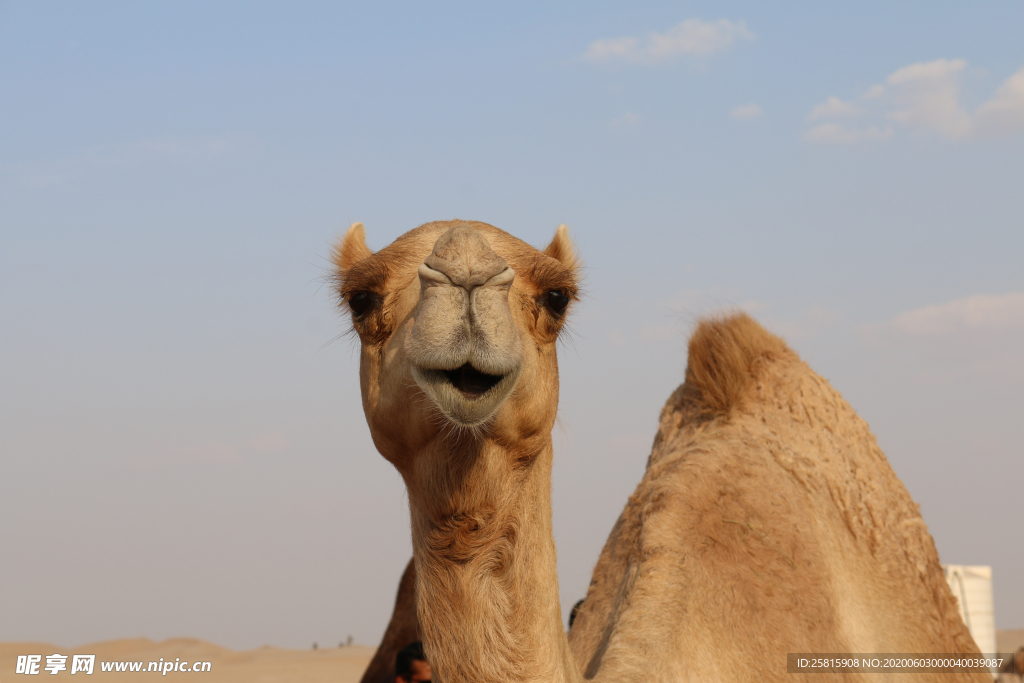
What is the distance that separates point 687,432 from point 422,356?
3.43 meters

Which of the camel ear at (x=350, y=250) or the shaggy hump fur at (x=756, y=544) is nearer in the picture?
the camel ear at (x=350, y=250)

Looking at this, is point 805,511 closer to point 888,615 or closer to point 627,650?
point 888,615

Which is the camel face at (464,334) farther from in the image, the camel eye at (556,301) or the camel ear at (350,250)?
the camel ear at (350,250)

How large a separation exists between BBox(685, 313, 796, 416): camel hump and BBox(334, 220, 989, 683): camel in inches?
0.5

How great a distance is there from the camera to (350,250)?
3.32m

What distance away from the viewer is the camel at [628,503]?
2312 mm

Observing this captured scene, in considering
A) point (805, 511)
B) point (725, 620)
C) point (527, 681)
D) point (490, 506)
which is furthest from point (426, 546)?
point (805, 511)

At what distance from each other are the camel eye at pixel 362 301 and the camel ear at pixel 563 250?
0.88 m

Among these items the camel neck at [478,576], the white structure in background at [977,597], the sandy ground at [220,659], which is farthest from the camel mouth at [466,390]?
the sandy ground at [220,659]

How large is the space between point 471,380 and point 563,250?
1238 millimetres

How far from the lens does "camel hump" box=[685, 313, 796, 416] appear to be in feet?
17.3

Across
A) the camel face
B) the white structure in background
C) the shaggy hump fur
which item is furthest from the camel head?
the white structure in background

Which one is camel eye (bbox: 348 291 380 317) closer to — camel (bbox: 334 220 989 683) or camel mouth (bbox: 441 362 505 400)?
camel (bbox: 334 220 989 683)

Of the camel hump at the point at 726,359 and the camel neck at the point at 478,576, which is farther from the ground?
the camel hump at the point at 726,359
